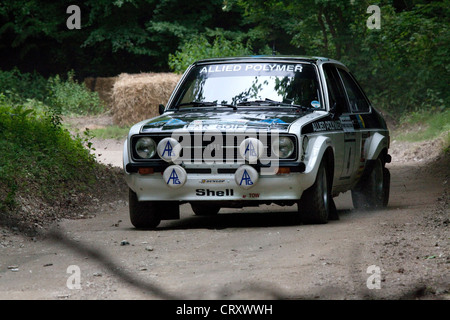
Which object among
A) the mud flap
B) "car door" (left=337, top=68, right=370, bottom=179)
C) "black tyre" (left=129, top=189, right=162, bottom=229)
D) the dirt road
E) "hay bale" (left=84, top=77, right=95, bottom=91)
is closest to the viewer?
the dirt road

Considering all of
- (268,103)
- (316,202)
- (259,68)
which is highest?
(259,68)

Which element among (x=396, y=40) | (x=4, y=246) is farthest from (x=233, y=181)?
(x=396, y=40)

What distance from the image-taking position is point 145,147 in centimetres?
873

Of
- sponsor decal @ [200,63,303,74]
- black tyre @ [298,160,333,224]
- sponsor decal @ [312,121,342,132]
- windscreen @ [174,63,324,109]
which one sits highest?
sponsor decal @ [200,63,303,74]

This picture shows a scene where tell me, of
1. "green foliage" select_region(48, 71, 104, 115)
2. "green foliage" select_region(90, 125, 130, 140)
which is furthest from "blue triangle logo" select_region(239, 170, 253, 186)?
"green foliage" select_region(48, 71, 104, 115)

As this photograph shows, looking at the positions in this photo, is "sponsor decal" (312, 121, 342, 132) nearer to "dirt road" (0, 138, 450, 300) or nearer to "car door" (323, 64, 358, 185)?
"car door" (323, 64, 358, 185)

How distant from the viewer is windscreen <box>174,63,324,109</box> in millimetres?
9422

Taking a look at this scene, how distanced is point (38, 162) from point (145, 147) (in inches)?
135

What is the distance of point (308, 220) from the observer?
8930 mm

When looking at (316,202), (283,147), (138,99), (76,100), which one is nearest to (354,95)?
(316,202)

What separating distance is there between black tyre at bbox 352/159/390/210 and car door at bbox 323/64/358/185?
2.53ft

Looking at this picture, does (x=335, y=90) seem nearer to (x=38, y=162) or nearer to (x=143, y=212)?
(x=143, y=212)

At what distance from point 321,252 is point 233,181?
169 centimetres
